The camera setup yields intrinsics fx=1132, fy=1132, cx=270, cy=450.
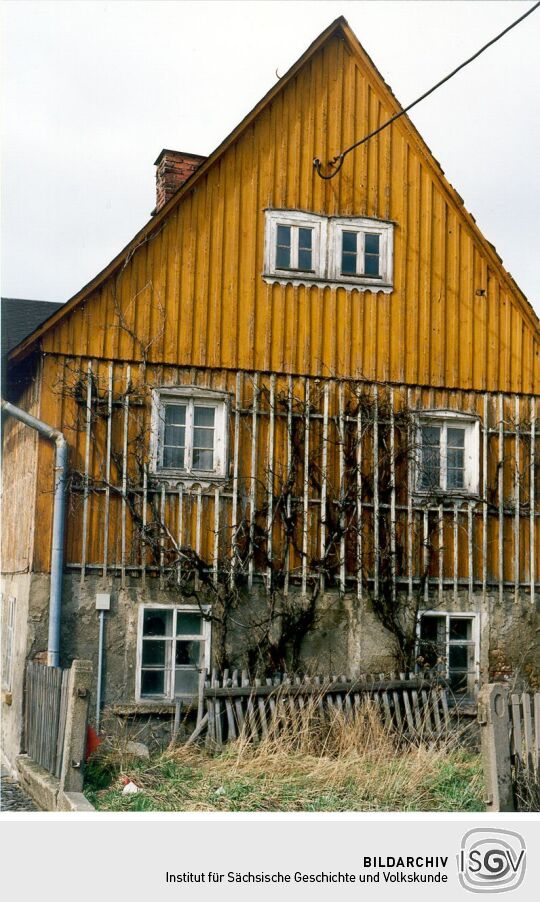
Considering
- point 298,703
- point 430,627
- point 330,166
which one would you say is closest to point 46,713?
point 298,703

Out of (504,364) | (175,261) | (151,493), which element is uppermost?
(175,261)

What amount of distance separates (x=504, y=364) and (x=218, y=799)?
26.2 ft

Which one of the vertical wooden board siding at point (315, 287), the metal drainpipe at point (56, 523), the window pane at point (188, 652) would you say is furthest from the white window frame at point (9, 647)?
the vertical wooden board siding at point (315, 287)

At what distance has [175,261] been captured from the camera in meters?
15.0

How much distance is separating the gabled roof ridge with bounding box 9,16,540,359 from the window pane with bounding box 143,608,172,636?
375 centimetres

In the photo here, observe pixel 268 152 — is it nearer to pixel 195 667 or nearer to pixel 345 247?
pixel 345 247

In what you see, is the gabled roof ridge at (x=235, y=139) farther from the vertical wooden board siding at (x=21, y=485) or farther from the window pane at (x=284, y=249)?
the window pane at (x=284, y=249)

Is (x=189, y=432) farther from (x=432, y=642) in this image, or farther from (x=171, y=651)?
(x=432, y=642)

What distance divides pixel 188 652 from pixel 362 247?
20.0 feet

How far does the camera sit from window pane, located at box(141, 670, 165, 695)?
14.4 metres
